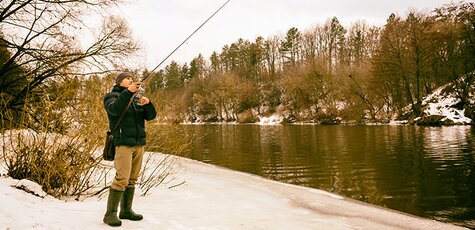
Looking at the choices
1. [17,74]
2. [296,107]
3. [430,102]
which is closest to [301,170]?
[17,74]

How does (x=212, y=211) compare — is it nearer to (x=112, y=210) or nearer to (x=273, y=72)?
(x=112, y=210)

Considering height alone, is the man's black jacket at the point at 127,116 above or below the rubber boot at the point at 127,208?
above

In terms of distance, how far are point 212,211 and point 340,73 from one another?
50.9m

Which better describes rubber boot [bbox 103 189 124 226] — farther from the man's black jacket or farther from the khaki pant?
the man's black jacket

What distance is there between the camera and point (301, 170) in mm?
14273

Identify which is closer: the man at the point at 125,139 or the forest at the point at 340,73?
the man at the point at 125,139

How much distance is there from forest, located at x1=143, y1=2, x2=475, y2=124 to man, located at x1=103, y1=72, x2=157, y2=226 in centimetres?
308

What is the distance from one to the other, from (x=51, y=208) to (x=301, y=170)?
1055cm

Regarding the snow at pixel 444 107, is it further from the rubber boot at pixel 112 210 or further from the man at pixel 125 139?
the rubber boot at pixel 112 210

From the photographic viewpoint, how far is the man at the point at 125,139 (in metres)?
4.55

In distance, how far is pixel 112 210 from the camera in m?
4.58

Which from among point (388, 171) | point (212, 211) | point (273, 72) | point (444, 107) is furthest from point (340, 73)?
point (212, 211)

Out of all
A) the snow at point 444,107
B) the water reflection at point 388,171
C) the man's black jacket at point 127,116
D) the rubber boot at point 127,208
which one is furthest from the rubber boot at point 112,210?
the snow at point 444,107

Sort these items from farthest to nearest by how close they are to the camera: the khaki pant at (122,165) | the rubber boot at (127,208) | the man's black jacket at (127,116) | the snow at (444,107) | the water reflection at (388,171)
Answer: the snow at (444,107) → the water reflection at (388,171) → the rubber boot at (127,208) → the khaki pant at (122,165) → the man's black jacket at (127,116)
